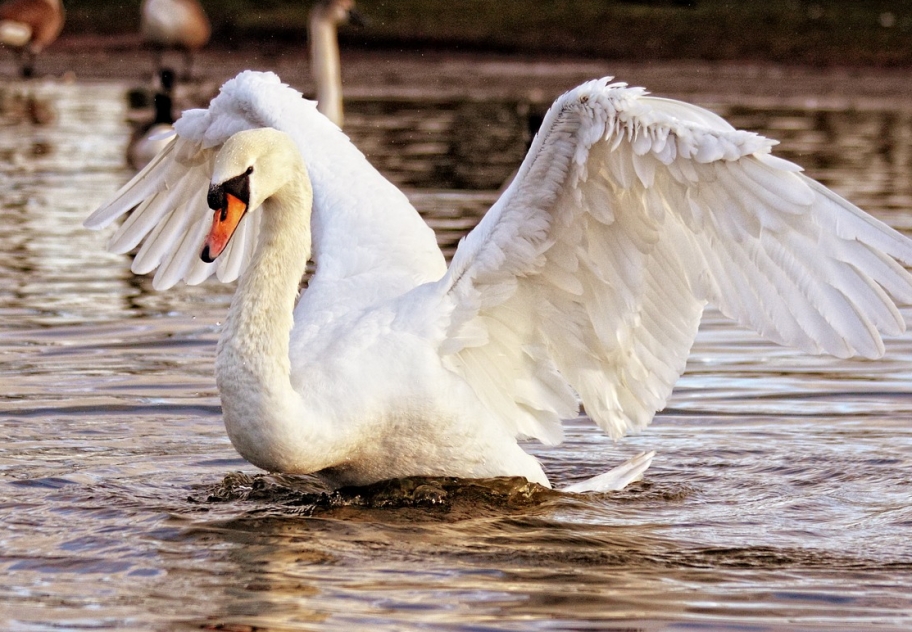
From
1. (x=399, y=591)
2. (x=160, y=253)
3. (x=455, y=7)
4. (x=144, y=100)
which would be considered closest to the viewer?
(x=399, y=591)

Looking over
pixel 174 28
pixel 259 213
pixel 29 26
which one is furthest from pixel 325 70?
pixel 29 26

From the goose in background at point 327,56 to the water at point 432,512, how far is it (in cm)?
520

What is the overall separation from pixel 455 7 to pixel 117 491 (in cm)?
2106

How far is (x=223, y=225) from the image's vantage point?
5918 mm

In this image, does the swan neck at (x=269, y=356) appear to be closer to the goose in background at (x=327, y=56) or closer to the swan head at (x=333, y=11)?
the goose in background at (x=327, y=56)

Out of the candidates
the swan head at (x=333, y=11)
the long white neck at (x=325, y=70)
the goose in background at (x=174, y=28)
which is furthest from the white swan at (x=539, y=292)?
the goose in background at (x=174, y=28)

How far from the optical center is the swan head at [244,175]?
233 inches

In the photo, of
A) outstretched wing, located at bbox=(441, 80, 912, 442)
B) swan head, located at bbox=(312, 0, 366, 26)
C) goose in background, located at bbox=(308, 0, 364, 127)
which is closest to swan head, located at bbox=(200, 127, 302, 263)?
outstretched wing, located at bbox=(441, 80, 912, 442)

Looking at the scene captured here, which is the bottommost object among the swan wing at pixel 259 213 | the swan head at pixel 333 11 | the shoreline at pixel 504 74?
the shoreline at pixel 504 74

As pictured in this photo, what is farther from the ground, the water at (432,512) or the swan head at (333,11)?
the swan head at (333,11)

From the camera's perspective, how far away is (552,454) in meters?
7.96

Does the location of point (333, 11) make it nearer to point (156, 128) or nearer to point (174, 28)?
point (156, 128)

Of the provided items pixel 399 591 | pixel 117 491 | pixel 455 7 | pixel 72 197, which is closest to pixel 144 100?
pixel 455 7

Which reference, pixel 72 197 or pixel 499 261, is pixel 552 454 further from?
pixel 72 197
